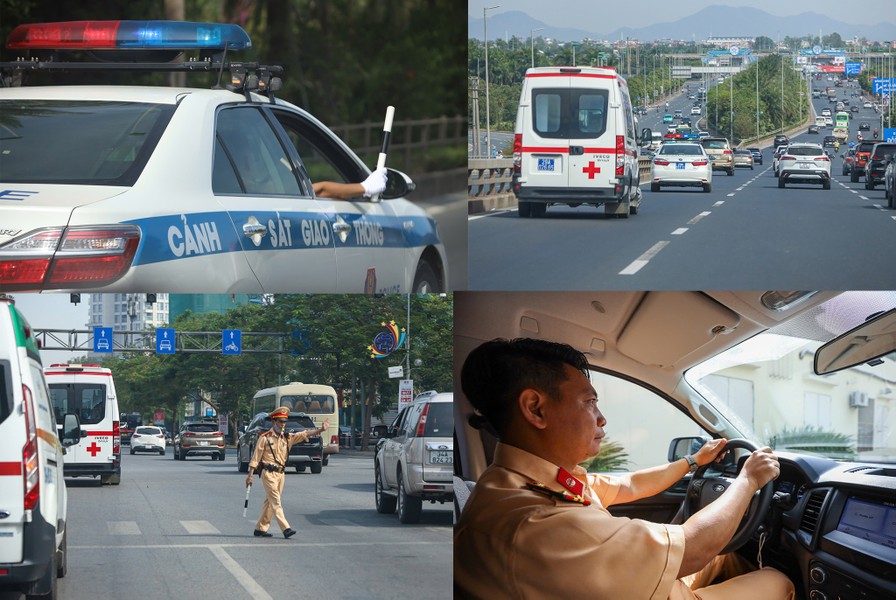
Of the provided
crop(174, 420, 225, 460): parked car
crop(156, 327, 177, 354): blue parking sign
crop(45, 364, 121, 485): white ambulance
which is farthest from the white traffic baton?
crop(45, 364, 121, 485): white ambulance

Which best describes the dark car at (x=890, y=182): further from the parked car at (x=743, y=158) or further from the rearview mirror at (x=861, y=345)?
the rearview mirror at (x=861, y=345)

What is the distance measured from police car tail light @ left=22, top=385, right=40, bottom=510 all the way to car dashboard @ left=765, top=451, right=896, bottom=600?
91.2 inches

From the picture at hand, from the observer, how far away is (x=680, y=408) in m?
5.40

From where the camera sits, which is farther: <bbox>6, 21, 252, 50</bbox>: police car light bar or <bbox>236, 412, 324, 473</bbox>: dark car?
<bbox>6, 21, 252, 50</bbox>: police car light bar

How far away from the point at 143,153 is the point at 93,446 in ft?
3.32

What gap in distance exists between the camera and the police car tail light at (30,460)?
12.8 feet

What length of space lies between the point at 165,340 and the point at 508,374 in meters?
1.84

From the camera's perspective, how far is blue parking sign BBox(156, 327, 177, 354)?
462cm

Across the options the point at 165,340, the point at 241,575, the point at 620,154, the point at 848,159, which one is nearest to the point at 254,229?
the point at 165,340

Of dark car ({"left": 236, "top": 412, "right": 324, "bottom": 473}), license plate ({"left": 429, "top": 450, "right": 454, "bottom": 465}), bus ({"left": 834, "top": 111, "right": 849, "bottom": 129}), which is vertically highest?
bus ({"left": 834, "top": 111, "right": 849, "bottom": 129})

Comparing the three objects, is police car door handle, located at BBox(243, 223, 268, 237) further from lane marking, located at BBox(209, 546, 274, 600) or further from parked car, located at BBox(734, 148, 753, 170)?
parked car, located at BBox(734, 148, 753, 170)

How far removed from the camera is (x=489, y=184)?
13.6 metres

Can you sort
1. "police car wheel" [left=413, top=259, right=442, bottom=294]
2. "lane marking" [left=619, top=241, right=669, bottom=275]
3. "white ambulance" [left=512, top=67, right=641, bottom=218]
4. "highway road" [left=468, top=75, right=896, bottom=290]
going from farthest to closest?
"white ambulance" [left=512, top=67, right=641, bottom=218]
"highway road" [left=468, top=75, right=896, bottom=290]
"lane marking" [left=619, top=241, right=669, bottom=275]
"police car wheel" [left=413, top=259, right=442, bottom=294]

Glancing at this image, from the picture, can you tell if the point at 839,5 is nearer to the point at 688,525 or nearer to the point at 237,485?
the point at 237,485
